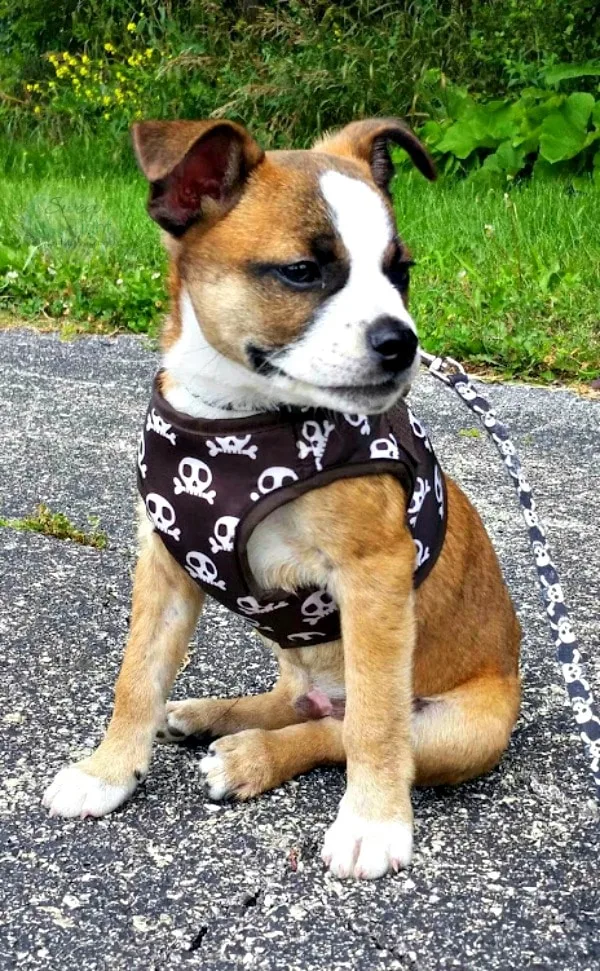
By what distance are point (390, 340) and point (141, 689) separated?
103 cm

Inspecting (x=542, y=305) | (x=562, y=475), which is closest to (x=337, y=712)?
(x=562, y=475)

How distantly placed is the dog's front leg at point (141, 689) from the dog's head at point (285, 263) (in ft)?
1.86

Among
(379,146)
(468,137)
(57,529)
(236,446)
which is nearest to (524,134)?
(468,137)

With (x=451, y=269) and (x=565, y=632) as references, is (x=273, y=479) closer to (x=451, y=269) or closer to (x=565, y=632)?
(x=565, y=632)

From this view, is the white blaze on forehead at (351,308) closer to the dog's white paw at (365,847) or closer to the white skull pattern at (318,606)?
the white skull pattern at (318,606)

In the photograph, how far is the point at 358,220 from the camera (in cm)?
251

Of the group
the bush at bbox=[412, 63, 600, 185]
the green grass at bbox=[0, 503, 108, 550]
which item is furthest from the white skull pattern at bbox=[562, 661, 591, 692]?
the bush at bbox=[412, 63, 600, 185]

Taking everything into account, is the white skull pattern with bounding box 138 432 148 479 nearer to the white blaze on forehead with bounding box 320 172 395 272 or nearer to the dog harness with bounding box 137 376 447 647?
the dog harness with bounding box 137 376 447 647

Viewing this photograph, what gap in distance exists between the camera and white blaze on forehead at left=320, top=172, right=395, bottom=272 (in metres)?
2.49

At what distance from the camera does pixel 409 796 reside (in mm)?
2645

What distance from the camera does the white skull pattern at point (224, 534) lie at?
8.32 feet

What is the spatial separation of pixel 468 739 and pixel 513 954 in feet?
1.94

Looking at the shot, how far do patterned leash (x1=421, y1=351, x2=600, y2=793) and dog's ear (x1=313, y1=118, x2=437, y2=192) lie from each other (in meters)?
0.48

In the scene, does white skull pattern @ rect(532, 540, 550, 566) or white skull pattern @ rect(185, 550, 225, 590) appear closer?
white skull pattern @ rect(185, 550, 225, 590)
